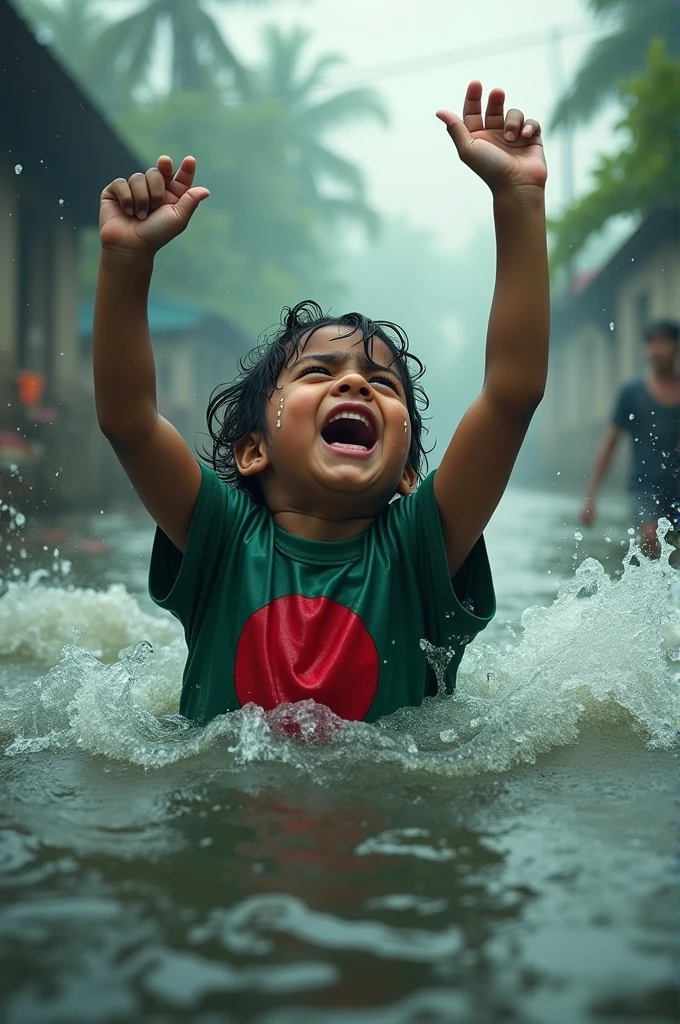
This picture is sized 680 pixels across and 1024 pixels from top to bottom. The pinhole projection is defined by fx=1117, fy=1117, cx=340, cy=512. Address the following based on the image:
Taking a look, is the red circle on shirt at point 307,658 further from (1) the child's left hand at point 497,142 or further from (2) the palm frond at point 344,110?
(2) the palm frond at point 344,110

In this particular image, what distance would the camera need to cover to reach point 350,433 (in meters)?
2.37

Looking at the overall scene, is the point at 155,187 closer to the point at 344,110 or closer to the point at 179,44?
the point at 179,44

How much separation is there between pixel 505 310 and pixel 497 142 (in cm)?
33

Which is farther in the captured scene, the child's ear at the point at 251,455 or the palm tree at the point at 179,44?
the palm tree at the point at 179,44

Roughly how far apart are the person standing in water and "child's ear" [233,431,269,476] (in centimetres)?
250

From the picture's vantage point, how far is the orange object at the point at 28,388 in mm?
8977

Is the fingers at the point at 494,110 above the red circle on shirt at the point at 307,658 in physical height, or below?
above


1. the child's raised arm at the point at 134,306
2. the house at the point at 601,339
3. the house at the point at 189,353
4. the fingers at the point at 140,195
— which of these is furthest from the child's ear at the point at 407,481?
the house at the point at 189,353

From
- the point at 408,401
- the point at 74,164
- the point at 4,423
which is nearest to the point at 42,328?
the point at 74,164

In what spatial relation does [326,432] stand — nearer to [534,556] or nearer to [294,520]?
[294,520]

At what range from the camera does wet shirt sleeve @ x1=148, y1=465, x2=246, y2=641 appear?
226 centimetres

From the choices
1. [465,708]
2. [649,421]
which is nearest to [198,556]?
[465,708]

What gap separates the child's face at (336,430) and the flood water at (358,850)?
0.38 m

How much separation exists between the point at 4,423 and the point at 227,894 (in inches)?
297
